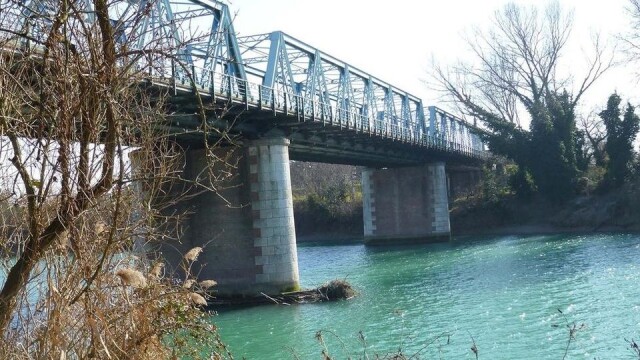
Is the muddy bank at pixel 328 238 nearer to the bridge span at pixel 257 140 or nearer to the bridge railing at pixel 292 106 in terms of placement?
the bridge railing at pixel 292 106

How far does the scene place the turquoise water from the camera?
15016 millimetres

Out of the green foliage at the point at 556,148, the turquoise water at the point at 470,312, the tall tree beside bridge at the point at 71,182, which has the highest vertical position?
the green foliage at the point at 556,148

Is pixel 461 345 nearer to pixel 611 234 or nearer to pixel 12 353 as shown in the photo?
pixel 12 353

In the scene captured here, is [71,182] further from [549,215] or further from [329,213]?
[329,213]

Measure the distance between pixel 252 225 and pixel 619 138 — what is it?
1357 inches

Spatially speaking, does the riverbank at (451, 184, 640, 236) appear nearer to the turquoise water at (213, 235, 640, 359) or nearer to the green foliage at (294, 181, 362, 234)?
the green foliage at (294, 181, 362, 234)

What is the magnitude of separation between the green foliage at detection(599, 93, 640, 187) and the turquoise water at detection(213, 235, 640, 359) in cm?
1598

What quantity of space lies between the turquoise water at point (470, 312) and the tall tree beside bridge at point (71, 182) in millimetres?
3308

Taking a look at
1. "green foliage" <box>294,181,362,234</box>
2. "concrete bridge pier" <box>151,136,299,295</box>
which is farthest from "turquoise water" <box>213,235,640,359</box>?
"green foliage" <box>294,181,362,234</box>

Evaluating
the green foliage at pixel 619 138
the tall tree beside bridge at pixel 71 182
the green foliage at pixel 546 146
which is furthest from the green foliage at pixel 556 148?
the tall tree beside bridge at pixel 71 182

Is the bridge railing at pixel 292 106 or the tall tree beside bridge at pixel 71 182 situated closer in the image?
the tall tree beside bridge at pixel 71 182

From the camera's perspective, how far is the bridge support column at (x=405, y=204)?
5391cm

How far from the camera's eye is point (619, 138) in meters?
50.4

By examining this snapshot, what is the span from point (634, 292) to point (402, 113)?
34934 mm
